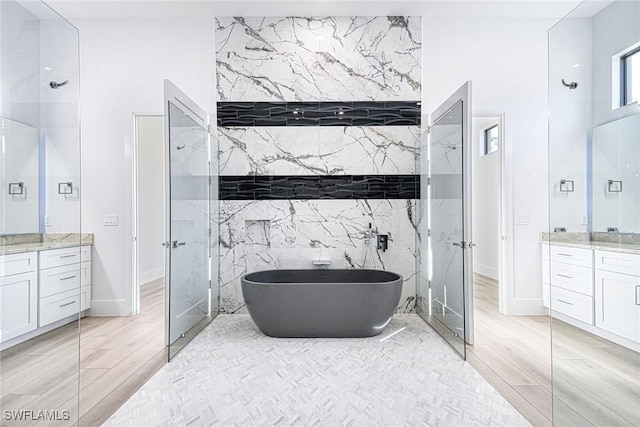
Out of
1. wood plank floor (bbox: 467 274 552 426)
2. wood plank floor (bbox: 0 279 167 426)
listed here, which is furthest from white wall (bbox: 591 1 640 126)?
wood plank floor (bbox: 0 279 167 426)

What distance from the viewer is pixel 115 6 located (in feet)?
13.1

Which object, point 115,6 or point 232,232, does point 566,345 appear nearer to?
point 232,232

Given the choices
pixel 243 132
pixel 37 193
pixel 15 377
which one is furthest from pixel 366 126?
pixel 15 377

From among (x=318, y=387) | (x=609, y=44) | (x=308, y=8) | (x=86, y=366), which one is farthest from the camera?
(x=308, y=8)

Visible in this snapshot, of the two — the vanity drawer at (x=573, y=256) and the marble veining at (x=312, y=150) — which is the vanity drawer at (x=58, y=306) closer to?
the vanity drawer at (x=573, y=256)

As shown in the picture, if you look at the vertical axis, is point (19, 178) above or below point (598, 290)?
above

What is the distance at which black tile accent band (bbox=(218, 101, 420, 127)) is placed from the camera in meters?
4.31

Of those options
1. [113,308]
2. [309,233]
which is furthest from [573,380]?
[113,308]

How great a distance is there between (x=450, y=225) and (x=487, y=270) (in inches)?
146

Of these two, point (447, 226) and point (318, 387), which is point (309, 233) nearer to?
point (447, 226)

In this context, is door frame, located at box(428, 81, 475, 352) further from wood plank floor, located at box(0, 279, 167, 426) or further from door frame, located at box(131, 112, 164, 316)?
door frame, located at box(131, 112, 164, 316)

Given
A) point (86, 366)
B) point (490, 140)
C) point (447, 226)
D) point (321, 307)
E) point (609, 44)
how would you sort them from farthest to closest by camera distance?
1. point (490, 140)
2. point (447, 226)
3. point (321, 307)
4. point (86, 366)
5. point (609, 44)

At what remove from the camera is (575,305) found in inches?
69.8

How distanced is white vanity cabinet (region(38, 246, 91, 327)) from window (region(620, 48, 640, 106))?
244cm
